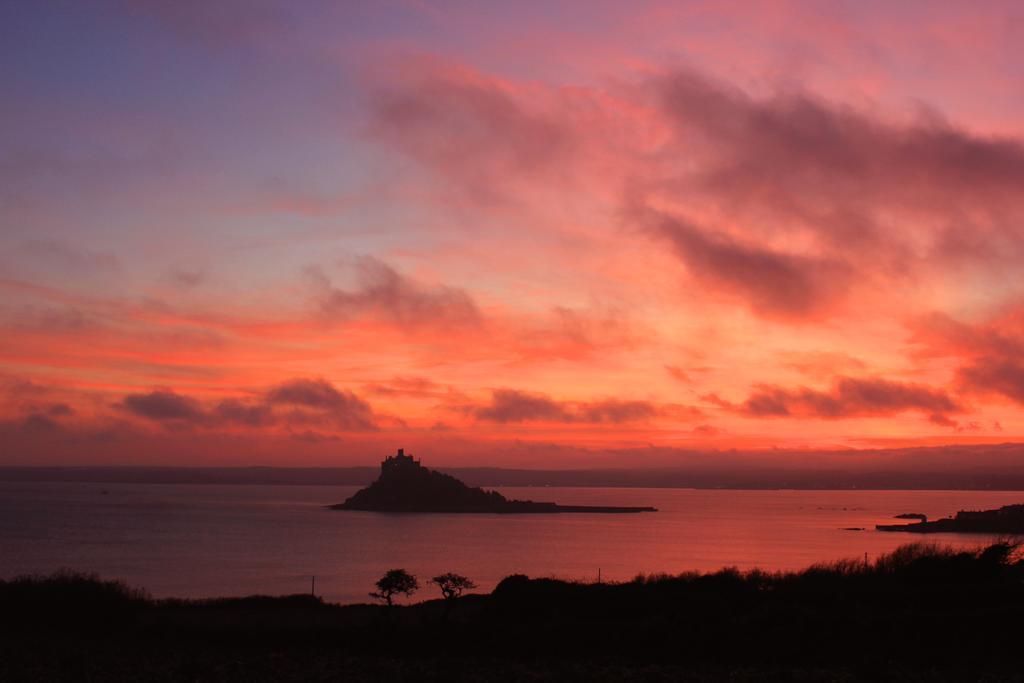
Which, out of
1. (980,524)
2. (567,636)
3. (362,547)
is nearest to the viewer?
(567,636)

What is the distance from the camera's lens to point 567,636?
22062 mm

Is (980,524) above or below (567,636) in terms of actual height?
below

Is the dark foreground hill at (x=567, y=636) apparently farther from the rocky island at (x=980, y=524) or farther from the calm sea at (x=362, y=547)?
the rocky island at (x=980, y=524)

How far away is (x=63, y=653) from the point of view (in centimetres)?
1862

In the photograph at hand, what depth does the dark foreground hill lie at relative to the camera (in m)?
16.8

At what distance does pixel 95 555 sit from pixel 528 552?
48264 millimetres

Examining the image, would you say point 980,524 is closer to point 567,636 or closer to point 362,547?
point 362,547

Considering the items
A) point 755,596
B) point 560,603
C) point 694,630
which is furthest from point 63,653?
point 755,596

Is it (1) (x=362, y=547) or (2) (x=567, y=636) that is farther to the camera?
(1) (x=362, y=547)

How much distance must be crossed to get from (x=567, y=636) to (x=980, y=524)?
157768 millimetres

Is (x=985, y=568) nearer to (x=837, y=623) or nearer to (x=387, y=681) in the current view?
(x=837, y=623)

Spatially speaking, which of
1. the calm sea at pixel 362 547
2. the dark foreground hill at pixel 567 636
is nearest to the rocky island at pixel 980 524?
the calm sea at pixel 362 547

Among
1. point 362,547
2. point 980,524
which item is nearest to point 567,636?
point 362,547

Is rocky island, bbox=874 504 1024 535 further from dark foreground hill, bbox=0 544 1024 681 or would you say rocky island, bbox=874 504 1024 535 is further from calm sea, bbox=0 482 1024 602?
dark foreground hill, bbox=0 544 1024 681
